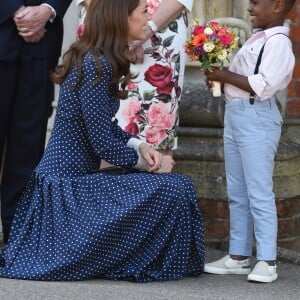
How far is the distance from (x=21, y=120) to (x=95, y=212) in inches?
39.0

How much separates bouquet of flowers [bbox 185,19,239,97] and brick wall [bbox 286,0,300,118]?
1.47 m

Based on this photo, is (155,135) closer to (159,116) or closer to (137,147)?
(159,116)

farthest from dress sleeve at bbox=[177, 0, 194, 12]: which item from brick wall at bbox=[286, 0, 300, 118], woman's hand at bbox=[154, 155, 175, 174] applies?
brick wall at bbox=[286, 0, 300, 118]

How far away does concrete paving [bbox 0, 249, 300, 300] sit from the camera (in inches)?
202

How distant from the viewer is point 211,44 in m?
5.55

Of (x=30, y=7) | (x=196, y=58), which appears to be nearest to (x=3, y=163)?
(x=30, y=7)

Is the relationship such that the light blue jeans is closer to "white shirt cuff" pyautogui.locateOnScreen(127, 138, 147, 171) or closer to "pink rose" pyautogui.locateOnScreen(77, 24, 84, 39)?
Answer: "white shirt cuff" pyautogui.locateOnScreen(127, 138, 147, 171)

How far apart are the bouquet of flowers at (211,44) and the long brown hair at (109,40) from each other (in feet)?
1.08

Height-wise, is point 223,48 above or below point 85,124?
above

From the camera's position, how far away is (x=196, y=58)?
18.5ft

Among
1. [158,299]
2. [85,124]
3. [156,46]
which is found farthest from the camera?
[156,46]

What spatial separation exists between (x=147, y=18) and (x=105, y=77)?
41 cm

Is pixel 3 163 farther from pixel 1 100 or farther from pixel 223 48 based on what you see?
pixel 223 48

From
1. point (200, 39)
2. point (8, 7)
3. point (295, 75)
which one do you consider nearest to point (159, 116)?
point (200, 39)
